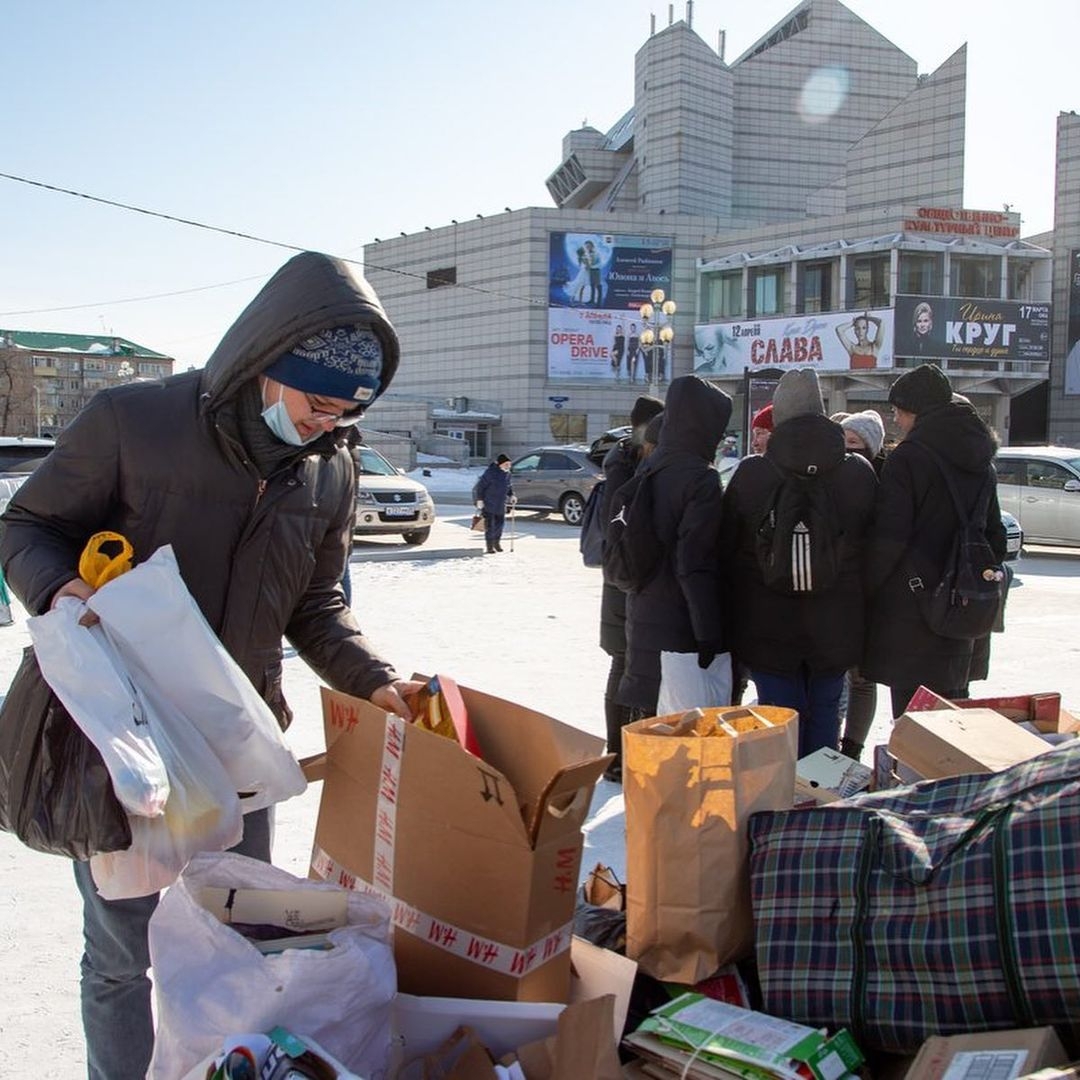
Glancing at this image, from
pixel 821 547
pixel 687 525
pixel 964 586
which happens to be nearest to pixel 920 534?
pixel 964 586

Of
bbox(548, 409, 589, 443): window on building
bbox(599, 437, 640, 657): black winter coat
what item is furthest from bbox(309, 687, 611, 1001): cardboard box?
bbox(548, 409, 589, 443): window on building

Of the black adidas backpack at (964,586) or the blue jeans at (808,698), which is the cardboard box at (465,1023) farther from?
the black adidas backpack at (964,586)

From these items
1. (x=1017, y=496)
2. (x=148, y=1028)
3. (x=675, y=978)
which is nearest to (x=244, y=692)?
(x=148, y=1028)

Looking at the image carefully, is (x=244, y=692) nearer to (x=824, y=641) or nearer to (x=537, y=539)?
(x=824, y=641)

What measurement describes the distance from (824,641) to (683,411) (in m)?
1.11

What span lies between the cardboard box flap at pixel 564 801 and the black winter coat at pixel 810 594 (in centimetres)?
226

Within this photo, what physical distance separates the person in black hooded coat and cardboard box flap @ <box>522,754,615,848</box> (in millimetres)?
2318

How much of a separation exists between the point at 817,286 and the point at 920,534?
3667 centimetres

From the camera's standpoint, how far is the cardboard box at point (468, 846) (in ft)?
5.70

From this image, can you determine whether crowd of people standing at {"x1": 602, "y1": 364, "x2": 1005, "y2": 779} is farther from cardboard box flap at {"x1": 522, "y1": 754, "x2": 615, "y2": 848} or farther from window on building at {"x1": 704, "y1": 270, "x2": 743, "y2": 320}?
window on building at {"x1": 704, "y1": 270, "x2": 743, "y2": 320}

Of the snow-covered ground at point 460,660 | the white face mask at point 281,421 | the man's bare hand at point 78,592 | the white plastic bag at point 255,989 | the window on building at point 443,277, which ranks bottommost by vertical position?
the snow-covered ground at point 460,660

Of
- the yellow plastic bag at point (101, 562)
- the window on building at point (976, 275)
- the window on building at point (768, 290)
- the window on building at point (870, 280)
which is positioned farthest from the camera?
the window on building at point (768, 290)

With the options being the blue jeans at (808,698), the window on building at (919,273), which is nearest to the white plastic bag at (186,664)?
the blue jeans at (808,698)

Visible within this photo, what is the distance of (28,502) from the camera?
197 centimetres
